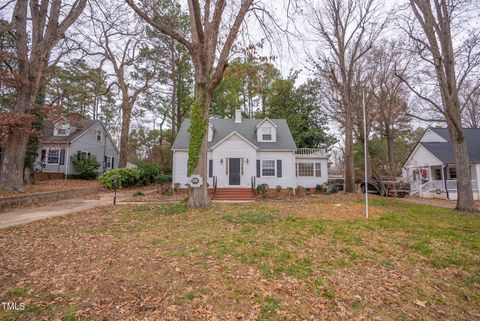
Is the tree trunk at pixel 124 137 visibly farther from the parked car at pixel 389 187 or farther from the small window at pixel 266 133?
the parked car at pixel 389 187

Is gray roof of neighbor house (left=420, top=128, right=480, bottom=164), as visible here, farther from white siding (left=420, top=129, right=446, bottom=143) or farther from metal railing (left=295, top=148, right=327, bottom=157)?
metal railing (left=295, top=148, right=327, bottom=157)

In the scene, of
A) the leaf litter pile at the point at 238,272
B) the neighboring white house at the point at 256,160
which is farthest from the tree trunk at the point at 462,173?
the neighboring white house at the point at 256,160

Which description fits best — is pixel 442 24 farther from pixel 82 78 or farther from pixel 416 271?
pixel 82 78

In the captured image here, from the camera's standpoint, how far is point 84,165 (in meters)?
21.3

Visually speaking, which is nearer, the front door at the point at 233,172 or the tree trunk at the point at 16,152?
the tree trunk at the point at 16,152

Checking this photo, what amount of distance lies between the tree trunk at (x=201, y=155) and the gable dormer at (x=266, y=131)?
9.30 meters

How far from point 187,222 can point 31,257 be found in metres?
3.43

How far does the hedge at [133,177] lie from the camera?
1666 centimetres

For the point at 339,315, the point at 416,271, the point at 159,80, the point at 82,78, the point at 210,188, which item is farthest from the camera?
the point at 159,80

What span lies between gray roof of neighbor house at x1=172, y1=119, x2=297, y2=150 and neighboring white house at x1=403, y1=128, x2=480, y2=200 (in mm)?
11576

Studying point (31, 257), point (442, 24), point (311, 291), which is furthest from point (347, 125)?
point (31, 257)

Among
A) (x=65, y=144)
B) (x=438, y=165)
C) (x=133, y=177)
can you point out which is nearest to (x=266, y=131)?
(x=133, y=177)

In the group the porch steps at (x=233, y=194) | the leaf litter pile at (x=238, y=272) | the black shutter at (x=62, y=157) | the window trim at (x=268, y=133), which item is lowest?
the leaf litter pile at (x=238, y=272)

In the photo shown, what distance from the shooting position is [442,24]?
10.4m
